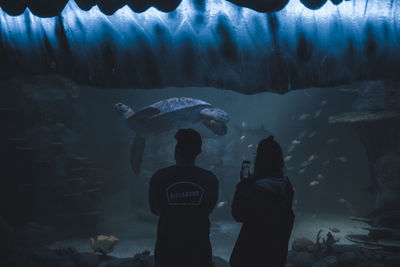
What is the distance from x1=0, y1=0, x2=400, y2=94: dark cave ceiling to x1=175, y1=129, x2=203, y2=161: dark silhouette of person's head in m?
0.50

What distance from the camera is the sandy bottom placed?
29.7 ft

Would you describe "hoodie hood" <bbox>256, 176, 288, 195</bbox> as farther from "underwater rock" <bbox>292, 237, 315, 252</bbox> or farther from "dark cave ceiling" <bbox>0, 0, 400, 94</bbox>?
"underwater rock" <bbox>292, 237, 315, 252</bbox>

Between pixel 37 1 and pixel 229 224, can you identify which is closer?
pixel 37 1

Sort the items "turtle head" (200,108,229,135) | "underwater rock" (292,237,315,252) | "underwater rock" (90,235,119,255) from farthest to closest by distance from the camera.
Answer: "turtle head" (200,108,229,135) < "underwater rock" (292,237,315,252) < "underwater rock" (90,235,119,255)

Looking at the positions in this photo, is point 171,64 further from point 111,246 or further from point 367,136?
point 367,136

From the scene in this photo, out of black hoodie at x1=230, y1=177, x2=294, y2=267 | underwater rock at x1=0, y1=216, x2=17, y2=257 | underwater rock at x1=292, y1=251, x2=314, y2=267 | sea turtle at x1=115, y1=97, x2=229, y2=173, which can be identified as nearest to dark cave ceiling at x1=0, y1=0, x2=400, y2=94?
black hoodie at x1=230, y1=177, x2=294, y2=267

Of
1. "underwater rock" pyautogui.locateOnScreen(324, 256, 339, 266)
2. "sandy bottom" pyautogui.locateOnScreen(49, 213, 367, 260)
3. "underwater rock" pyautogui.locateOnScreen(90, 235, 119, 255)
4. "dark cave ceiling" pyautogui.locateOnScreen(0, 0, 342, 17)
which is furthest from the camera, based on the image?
"sandy bottom" pyautogui.locateOnScreen(49, 213, 367, 260)

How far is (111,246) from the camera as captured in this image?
17.5 feet

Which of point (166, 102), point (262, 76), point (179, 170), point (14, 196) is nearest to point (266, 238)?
point (179, 170)

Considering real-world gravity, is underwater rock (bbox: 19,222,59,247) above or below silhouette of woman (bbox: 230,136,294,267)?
below

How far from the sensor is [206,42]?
2.24m

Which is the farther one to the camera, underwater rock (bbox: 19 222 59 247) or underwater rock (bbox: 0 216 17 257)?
underwater rock (bbox: 19 222 59 247)

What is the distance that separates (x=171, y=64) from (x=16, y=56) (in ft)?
5.00

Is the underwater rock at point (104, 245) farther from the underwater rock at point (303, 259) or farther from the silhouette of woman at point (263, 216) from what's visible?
the silhouette of woman at point (263, 216)
